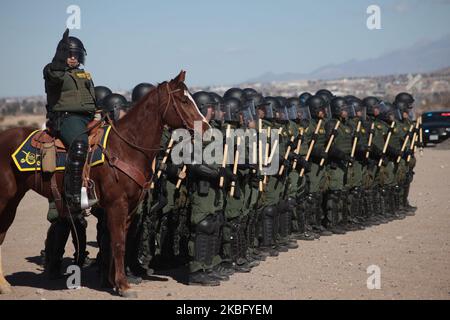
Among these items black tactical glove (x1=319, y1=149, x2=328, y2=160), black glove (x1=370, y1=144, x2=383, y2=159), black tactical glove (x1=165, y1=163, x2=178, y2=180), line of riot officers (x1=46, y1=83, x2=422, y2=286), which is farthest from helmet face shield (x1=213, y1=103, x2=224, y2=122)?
black glove (x1=370, y1=144, x2=383, y2=159)

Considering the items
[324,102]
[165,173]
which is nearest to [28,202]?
[324,102]

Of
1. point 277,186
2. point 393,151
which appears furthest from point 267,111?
point 393,151

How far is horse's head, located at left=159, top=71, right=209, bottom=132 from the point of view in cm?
925

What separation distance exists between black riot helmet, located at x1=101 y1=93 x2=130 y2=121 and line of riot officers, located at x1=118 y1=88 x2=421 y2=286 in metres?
0.93

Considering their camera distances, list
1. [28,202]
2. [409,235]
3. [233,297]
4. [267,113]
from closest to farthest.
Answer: [233,297], [267,113], [409,235], [28,202]

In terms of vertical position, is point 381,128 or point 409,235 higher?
point 381,128

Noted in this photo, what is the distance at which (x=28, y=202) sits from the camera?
19.9 m

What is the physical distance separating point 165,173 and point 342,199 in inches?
198

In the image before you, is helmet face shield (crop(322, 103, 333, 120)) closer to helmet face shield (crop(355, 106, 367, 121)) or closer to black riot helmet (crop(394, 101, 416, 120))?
helmet face shield (crop(355, 106, 367, 121))

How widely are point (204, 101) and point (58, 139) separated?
8.22 ft

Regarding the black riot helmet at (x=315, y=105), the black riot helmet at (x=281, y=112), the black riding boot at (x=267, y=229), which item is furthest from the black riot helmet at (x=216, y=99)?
the black riot helmet at (x=315, y=105)

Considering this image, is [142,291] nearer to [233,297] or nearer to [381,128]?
[233,297]

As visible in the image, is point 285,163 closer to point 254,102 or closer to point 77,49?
point 254,102

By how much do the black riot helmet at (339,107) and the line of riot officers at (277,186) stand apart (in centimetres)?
2
